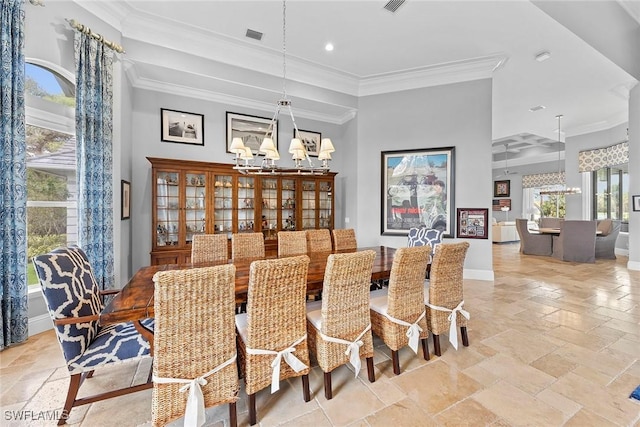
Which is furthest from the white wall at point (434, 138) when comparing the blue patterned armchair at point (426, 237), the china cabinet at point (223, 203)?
the blue patterned armchair at point (426, 237)

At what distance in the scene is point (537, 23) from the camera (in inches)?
134

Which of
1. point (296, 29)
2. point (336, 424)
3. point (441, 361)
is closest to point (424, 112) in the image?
point (296, 29)

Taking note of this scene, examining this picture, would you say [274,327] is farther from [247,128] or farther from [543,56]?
[543,56]

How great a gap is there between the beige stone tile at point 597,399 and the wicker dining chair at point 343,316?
1334 millimetres

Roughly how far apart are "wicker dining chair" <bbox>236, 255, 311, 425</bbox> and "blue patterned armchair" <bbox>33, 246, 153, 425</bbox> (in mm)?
655

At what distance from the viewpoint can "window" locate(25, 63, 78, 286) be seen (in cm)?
274

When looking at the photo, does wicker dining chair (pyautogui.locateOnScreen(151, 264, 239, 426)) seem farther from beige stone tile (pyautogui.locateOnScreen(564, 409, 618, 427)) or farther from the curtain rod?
the curtain rod

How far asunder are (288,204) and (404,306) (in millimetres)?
3347

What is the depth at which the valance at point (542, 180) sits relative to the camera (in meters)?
9.44

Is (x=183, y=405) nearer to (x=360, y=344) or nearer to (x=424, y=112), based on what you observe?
(x=360, y=344)

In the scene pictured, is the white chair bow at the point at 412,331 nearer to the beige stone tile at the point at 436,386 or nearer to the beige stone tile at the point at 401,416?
the beige stone tile at the point at 436,386

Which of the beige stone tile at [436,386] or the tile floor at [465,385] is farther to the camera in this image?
the beige stone tile at [436,386]

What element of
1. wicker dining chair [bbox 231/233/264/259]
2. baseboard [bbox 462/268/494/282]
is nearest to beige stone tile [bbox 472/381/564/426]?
wicker dining chair [bbox 231/233/264/259]

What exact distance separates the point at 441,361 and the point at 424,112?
404cm
